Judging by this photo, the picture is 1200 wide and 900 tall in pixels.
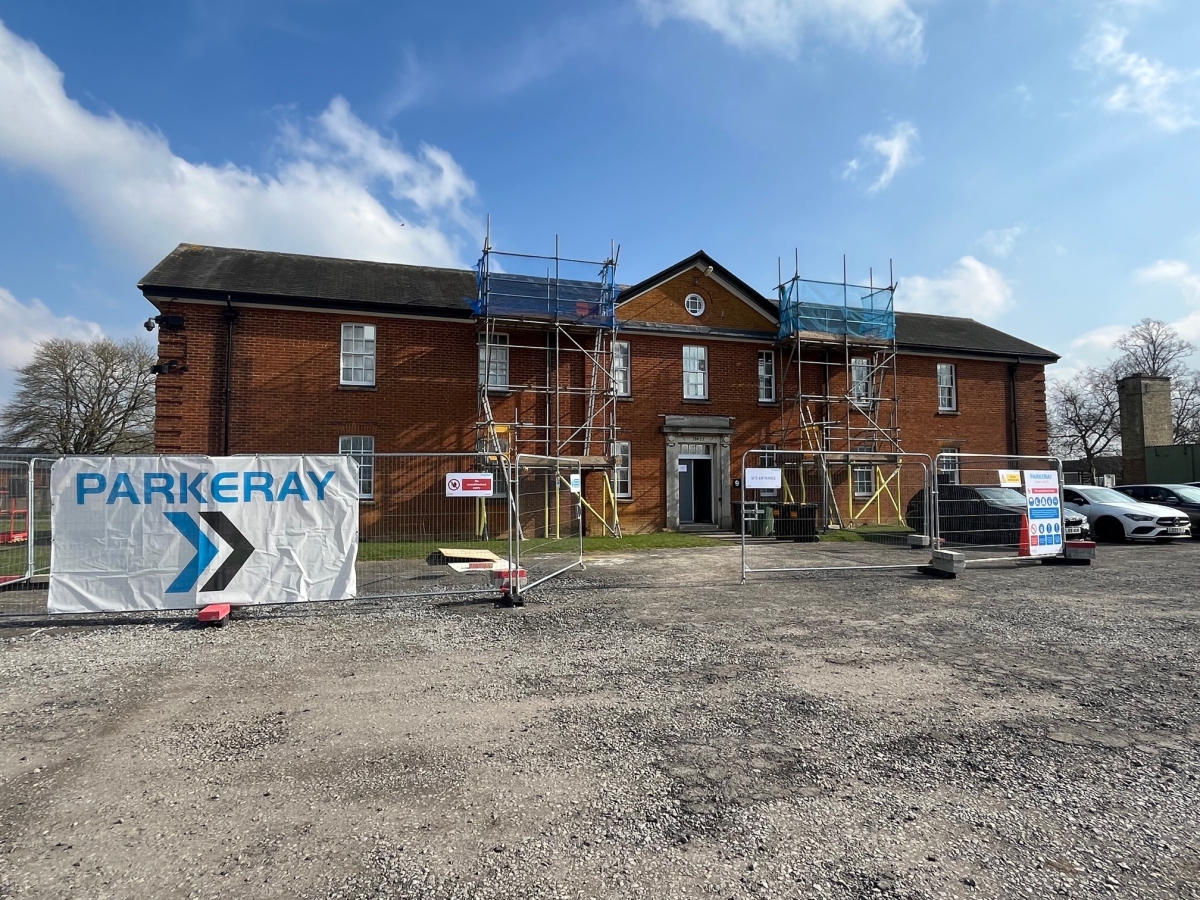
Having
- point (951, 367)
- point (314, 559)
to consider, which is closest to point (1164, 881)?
point (314, 559)

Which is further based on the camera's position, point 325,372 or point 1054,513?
point 325,372

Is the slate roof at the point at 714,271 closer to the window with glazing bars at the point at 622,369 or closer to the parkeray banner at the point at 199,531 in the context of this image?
the window with glazing bars at the point at 622,369

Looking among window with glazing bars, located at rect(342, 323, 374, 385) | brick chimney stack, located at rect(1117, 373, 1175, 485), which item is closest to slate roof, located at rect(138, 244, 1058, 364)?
window with glazing bars, located at rect(342, 323, 374, 385)

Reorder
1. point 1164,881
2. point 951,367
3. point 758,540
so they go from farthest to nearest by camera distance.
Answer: point 951,367, point 758,540, point 1164,881

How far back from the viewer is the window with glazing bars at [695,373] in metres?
20.7

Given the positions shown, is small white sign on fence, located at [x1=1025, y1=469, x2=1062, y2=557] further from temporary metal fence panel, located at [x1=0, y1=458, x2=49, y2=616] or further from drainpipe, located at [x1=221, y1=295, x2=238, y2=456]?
drainpipe, located at [x1=221, y1=295, x2=238, y2=456]

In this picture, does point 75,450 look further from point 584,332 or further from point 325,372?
point 584,332

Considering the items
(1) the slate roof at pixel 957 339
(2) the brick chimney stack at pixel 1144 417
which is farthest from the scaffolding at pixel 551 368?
(2) the brick chimney stack at pixel 1144 417

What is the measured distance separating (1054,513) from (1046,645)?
644 centimetres

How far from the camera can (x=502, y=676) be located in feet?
18.2

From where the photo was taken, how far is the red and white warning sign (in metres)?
8.55

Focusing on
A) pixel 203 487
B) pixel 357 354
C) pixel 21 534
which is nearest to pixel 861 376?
pixel 357 354

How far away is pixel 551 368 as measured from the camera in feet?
63.2

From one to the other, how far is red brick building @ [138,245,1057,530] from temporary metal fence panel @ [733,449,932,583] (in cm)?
102
